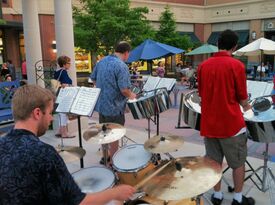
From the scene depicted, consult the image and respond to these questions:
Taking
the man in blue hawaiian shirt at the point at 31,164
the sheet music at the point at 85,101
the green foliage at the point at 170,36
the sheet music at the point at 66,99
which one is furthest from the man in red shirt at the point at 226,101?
the green foliage at the point at 170,36

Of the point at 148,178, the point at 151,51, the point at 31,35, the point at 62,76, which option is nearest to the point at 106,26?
the point at 151,51

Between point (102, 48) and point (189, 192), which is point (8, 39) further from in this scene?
point (189, 192)

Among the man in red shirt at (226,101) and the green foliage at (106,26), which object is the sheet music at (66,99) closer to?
the man in red shirt at (226,101)

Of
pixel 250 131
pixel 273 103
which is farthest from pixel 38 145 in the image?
pixel 273 103

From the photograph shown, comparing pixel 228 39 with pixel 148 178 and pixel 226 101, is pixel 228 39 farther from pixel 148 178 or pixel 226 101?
pixel 148 178

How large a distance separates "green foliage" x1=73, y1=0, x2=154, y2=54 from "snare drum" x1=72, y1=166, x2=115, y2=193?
36.3ft

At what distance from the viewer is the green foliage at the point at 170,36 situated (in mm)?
19500

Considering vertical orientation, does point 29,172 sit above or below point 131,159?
above

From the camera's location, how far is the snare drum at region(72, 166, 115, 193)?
2450 millimetres

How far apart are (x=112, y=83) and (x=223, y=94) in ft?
5.52

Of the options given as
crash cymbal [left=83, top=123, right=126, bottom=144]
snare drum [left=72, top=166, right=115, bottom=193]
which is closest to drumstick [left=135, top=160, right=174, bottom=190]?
snare drum [left=72, top=166, right=115, bottom=193]

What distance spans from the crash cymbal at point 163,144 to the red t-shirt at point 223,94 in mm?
352

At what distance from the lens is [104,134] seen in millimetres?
3326

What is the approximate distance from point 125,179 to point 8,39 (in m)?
16.8
